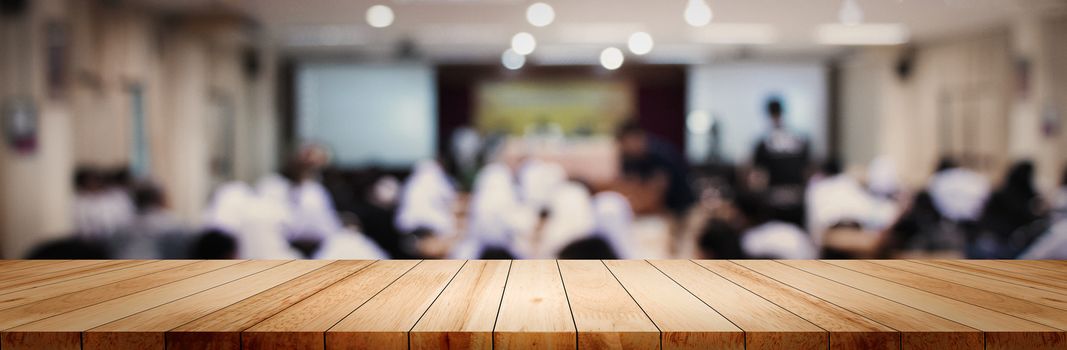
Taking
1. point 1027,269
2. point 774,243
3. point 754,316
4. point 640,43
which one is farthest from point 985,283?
Result: point 640,43

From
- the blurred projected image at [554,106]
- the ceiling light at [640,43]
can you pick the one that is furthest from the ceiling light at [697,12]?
the blurred projected image at [554,106]

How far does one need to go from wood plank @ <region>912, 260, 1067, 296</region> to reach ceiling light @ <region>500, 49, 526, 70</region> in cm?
963

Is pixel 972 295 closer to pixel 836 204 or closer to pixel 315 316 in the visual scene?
pixel 315 316

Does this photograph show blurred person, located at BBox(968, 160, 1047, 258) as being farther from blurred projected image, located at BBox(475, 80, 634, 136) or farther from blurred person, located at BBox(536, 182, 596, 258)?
blurred projected image, located at BBox(475, 80, 634, 136)

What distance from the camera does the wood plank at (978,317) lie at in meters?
0.97

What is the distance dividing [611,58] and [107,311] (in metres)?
10.7

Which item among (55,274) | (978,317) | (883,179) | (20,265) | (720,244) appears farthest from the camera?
(883,179)

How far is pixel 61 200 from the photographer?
5770 mm

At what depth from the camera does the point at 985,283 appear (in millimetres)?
1325

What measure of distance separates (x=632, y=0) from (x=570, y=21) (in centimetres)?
134

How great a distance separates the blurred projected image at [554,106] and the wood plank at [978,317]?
35.9ft

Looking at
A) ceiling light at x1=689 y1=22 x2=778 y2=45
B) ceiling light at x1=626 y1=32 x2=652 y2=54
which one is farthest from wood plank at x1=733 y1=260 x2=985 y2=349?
ceiling light at x1=626 y1=32 x2=652 y2=54

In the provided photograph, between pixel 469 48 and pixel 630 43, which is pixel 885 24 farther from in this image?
pixel 469 48

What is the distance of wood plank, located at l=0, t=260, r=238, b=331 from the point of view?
3.53ft
